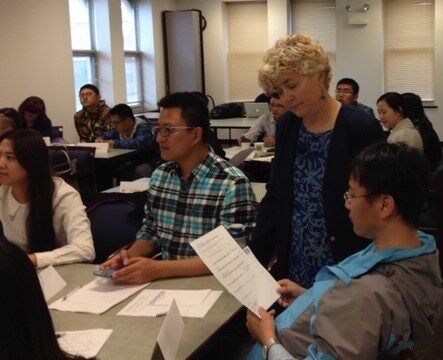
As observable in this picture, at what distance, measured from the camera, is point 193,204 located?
2.44 meters

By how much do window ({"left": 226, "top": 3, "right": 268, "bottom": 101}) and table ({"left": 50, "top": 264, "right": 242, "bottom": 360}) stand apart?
27.4 feet

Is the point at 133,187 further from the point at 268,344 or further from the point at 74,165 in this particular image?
the point at 268,344

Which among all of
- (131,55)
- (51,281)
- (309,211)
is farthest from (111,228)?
(131,55)

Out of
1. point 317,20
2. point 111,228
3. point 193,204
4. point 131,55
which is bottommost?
point 111,228

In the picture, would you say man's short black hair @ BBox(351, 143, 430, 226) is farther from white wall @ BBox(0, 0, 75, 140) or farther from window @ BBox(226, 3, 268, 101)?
window @ BBox(226, 3, 268, 101)

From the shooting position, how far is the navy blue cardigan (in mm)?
2094

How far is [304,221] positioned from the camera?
85.9 inches

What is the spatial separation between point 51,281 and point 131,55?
305 inches

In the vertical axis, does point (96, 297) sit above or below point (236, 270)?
below

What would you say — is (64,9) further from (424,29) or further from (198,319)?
(198,319)

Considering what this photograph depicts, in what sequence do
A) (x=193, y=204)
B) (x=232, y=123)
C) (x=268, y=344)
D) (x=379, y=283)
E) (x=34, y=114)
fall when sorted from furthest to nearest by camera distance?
(x=232, y=123) → (x=34, y=114) → (x=193, y=204) → (x=268, y=344) → (x=379, y=283)

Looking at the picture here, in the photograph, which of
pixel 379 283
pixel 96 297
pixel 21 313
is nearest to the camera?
pixel 21 313

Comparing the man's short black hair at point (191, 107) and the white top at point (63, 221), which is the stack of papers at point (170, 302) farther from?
the man's short black hair at point (191, 107)

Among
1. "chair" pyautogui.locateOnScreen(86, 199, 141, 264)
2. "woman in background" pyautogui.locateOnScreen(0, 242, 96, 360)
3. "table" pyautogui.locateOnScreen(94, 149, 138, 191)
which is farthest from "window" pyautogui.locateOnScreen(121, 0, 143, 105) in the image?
"woman in background" pyautogui.locateOnScreen(0, 242, 96, 360)
